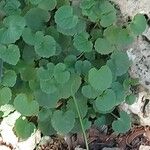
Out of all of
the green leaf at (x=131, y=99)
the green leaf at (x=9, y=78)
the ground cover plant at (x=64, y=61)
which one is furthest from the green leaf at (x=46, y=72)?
the green leaf at (x=131, y=99)

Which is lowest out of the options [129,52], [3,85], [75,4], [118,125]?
[118,125]

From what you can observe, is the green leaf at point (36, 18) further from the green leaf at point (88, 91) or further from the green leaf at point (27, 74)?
the green leaf at point (88, 91)

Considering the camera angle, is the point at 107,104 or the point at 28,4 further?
the point at 28,4

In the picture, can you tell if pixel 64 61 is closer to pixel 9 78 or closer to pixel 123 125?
pixel 9 78

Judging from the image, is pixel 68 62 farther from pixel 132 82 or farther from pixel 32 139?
pixel 32 139

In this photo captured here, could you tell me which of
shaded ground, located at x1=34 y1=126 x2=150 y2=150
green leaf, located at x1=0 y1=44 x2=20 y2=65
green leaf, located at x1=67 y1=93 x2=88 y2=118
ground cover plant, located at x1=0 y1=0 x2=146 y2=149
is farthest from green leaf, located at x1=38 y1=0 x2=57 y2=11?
shaded ground, located at x1=34 y1=126 x2=150 y2=150

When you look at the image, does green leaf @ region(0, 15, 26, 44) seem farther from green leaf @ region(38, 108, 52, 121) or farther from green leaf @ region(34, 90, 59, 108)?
green leaf @ region(38, 108, 52, 121)

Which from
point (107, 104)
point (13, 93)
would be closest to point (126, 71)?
point (107, 104)
